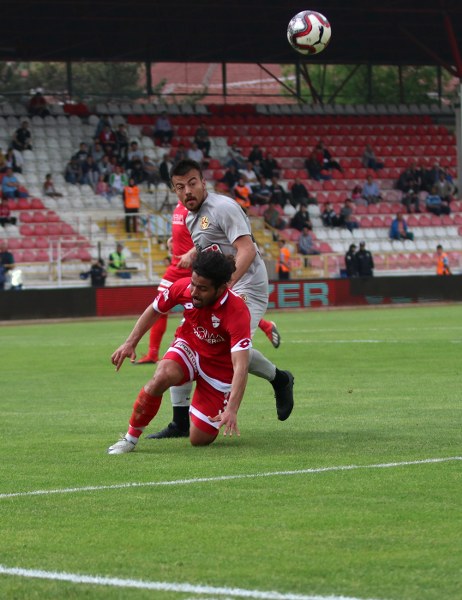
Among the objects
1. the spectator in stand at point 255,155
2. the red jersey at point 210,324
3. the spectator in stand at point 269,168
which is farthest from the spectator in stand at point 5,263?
the red jersey at point 210,324

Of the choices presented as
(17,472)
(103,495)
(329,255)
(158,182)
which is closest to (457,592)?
(103,495)

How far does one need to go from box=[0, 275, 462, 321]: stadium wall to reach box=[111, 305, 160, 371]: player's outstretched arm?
23.6 metres

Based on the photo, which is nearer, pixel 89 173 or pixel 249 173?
pixel 89 173

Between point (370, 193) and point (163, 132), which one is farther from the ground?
point (163, 132)

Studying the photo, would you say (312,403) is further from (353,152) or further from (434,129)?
(434,129)

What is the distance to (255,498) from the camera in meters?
6.53

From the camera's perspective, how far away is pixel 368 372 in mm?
15180

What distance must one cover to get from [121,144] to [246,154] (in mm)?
5041

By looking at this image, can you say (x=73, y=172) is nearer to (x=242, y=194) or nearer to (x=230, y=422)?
(x=242, y=194)

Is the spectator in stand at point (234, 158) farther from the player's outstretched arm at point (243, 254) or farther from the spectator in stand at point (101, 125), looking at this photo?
the player's outstretched arm at point (243, 254)

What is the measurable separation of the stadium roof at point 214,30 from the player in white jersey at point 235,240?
29108 mm

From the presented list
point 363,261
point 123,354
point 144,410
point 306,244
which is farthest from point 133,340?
point 306,244

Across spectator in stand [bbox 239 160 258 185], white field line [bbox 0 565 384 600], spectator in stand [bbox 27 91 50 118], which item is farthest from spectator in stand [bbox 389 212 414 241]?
white field line [bbox 0 565 384 600]

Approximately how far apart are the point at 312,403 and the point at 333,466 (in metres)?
4.23
